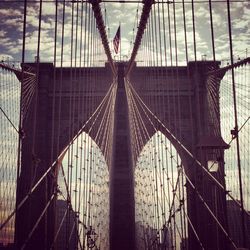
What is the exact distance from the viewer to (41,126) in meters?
12.8

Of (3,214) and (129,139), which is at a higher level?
(129,139)

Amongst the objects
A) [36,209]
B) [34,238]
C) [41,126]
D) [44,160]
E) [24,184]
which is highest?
[41,126]

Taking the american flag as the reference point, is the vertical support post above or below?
below

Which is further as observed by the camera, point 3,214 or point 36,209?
point 36,209

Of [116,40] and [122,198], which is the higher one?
[116,40]

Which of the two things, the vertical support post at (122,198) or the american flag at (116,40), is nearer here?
the vertical support post at (122,198)

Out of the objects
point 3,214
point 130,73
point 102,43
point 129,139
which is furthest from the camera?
point 130,73

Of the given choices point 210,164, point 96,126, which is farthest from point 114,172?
point 96,126

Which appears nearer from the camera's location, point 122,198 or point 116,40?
point 122,198

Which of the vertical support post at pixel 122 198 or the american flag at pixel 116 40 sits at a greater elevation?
the american flag at pixel 116 40

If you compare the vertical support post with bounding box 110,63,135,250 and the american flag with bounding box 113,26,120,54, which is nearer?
the vertical support post with bounding box 110,63,135,250

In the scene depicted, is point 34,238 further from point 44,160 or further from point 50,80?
point 50,80

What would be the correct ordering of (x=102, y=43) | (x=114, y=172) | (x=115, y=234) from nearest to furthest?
(x=115, y=234), (x=114, y=172), (x=102, y=43)

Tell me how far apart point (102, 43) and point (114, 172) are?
4.65 m
